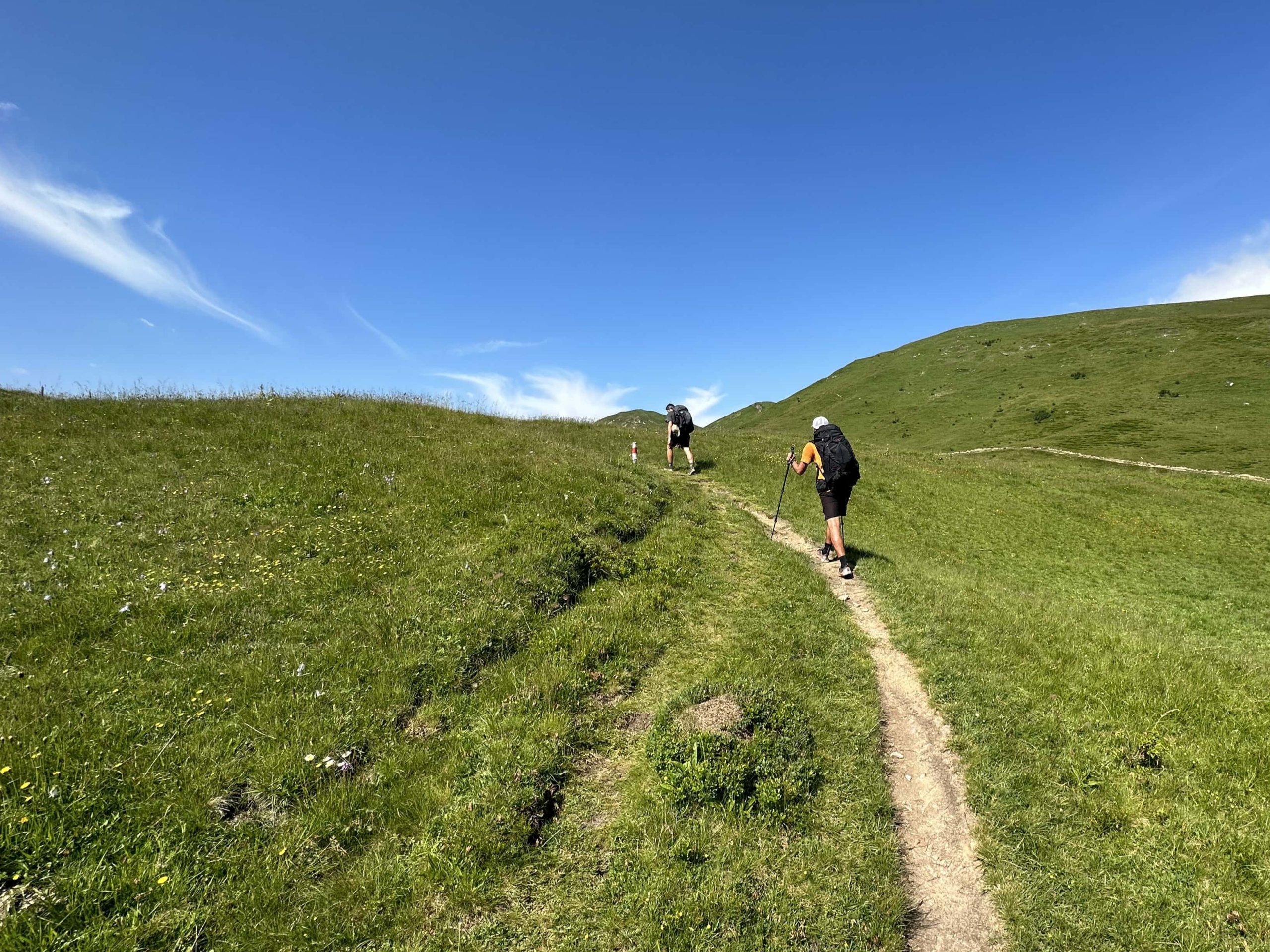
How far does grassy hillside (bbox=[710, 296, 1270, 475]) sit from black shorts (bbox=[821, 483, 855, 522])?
2484 centimetres

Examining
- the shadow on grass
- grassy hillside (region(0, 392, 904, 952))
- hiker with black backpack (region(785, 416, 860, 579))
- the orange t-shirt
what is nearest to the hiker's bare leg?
hiker with black backpack (region(785, 416, 860, 579))

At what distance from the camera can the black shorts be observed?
14672mm

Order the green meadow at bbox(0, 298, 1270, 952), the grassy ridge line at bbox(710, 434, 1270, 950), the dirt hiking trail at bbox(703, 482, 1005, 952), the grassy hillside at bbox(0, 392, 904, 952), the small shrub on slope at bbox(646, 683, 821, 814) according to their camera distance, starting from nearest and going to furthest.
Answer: the grassy hillside at bbox(0, 392, 904, 952)
the green meadow at bbox(0, 298, 1270, 952)
the dirt hiking trail at bbox(703, 482, 1005, 952)
the grassy ridge line at bbox(710, 434, 1270, 950)
the small shrub on slope at bbox(646, 683, 821, 814)

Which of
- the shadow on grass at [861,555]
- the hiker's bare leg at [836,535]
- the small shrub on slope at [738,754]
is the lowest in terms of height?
the small shrub on slope at [738,754]

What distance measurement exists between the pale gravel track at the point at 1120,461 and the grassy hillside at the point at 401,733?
3588cm

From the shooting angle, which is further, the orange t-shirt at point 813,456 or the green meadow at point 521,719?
the orange t-shirt at point 813,456

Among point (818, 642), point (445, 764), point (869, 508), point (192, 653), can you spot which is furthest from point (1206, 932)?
point (869, 508)

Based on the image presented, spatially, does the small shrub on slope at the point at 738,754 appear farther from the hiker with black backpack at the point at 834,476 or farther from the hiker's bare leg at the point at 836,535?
the hiker with black backpack at the point at 834,476

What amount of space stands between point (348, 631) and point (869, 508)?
21999 mm

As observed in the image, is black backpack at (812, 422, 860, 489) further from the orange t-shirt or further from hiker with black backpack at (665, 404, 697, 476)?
hiker with black backpack at (665, 404, 697, 476)

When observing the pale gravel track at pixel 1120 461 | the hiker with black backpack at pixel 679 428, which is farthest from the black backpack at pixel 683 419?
the pale gravel track at pixel 1120 461

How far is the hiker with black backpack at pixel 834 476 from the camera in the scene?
14.5m

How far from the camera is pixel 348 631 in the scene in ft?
28.3

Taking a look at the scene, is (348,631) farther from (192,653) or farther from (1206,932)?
(1206,932)
